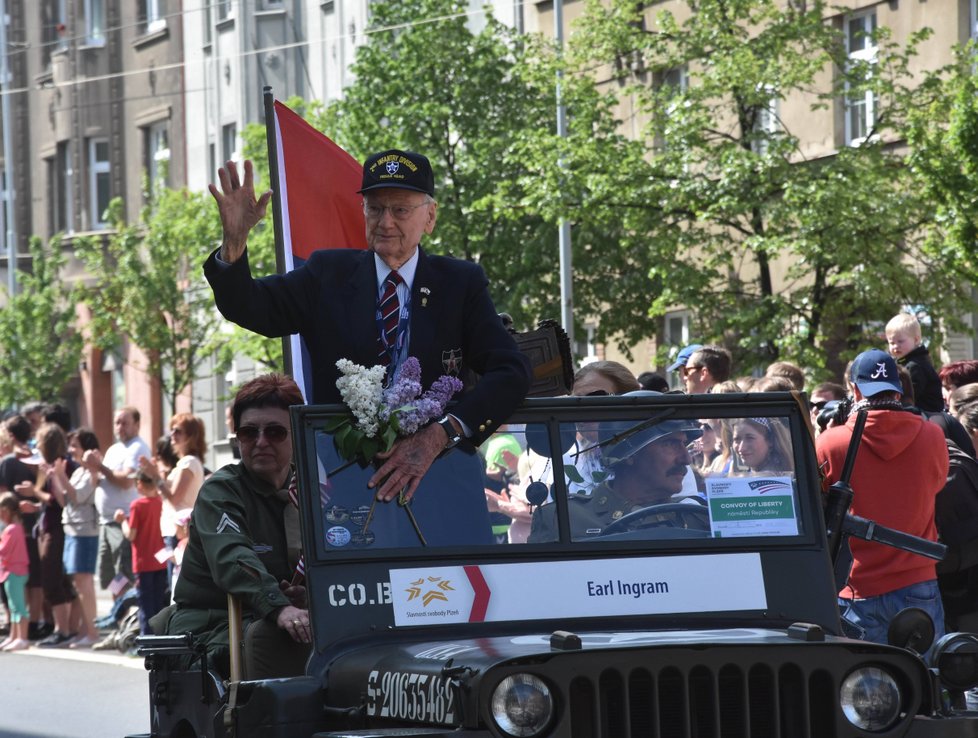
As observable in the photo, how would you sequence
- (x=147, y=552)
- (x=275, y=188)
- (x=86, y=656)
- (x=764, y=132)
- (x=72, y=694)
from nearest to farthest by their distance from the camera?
(x=275, y=188) < (x=72, y=694) < (x=147, y=552) < (x=86, y=656) < (x=764, y=132)

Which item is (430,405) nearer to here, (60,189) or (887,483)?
(887,483)

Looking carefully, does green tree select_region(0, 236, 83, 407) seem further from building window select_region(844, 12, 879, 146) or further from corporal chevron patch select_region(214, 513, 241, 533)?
corporal chevron patch select_region(214, 513, 241, 533)

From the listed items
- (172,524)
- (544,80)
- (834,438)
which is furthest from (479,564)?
(544,80)

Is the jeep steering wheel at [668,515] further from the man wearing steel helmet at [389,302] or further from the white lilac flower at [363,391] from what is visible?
the white lilac flower at [363,391]

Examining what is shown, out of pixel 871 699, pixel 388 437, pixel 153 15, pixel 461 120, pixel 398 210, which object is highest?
pixel 153 15

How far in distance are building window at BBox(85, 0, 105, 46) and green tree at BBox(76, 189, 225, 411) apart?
9582mm

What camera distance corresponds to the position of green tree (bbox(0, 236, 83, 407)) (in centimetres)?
3550

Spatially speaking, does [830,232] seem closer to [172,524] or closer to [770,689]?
[172,524]

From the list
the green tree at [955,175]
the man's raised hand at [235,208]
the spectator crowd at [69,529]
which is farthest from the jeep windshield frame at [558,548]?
the green tree at [955,175]

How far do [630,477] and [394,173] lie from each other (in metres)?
1.17

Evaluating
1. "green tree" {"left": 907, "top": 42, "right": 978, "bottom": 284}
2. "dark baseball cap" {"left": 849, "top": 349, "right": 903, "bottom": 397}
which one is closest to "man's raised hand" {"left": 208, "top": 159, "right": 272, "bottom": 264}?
"dark baseball cap" {"left": 849, "top": 349, "right": 903, "bottom": 397}

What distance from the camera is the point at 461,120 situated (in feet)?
83.8

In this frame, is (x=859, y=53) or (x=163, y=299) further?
(x=163, y=299)

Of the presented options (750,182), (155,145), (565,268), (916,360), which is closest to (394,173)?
(916,360)
